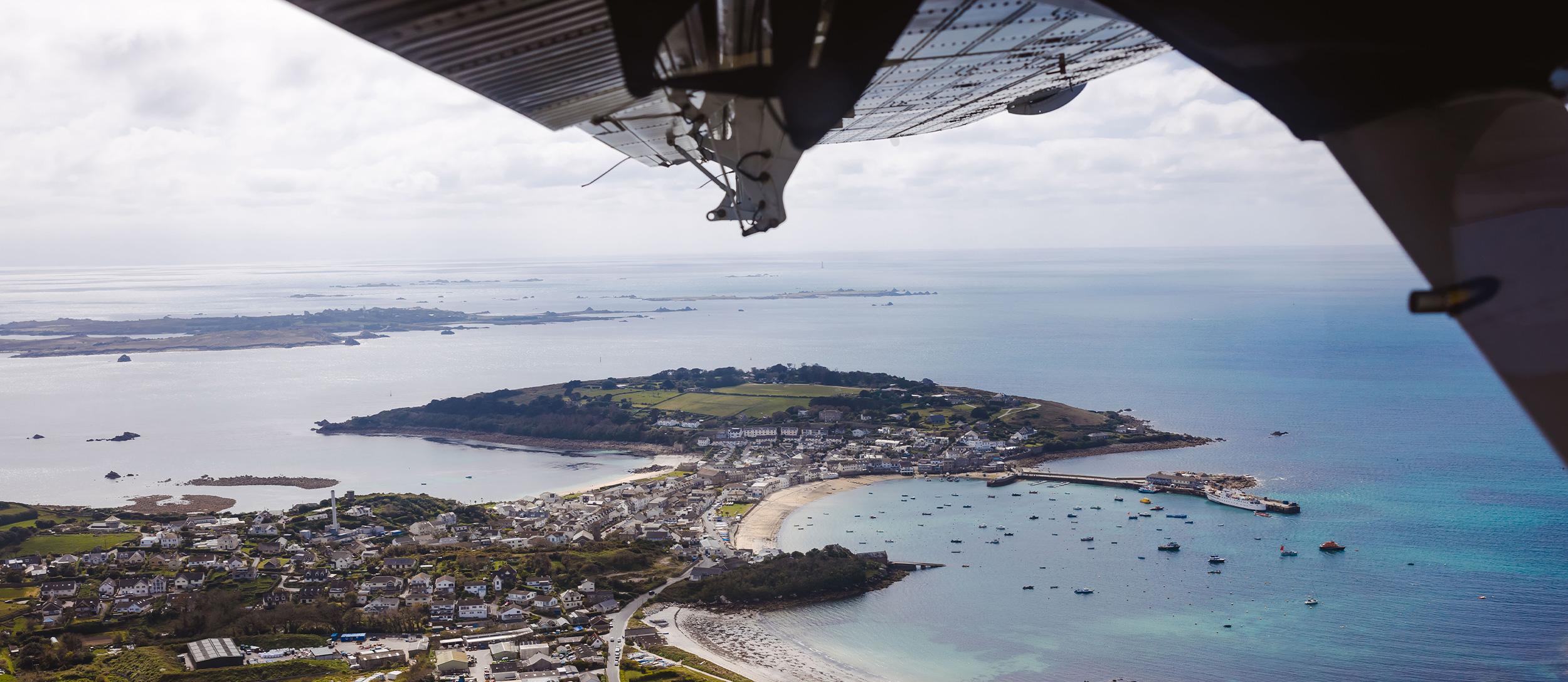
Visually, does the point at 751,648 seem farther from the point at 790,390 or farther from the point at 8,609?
the point at 790,390

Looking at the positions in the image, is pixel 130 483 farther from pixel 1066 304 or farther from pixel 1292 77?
pixel 1066 304

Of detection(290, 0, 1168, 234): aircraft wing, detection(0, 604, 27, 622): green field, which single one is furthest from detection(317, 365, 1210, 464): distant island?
detection(290, 0, 1168, 234): aircraft wing

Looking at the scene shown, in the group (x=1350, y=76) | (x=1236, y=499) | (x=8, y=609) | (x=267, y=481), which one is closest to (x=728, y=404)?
(x=267, y=481)

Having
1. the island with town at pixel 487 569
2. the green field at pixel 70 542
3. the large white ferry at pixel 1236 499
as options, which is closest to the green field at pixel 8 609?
the island with town at pixel 487 569

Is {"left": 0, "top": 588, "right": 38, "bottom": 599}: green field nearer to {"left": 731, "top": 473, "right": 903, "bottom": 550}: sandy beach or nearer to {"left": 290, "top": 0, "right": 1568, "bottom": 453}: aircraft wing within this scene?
{"left": 731, "top": 473, "right": 903, "bottom": 550}: sandy beach

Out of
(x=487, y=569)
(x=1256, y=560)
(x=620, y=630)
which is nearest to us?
(x=620, y=630)
